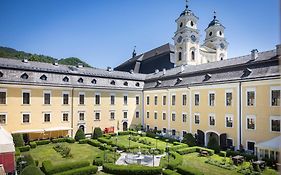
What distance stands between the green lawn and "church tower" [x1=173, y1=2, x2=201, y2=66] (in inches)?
1091

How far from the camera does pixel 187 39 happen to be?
143ft

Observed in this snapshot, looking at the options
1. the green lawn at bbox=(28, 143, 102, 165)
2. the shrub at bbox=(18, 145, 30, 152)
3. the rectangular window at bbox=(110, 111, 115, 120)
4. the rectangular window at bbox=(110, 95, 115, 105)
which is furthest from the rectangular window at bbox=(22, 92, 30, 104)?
the rectangular window at bbox=(110, 111, 115, 120)

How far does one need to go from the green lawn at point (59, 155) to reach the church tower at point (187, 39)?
2772 cm

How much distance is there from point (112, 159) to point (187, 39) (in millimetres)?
31663

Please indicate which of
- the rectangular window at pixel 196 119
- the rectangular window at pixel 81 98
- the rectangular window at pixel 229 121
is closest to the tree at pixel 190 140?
the rectangular window at pixel 196 119

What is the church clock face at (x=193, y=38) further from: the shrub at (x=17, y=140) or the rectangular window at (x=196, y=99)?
the shrub at (x=17, y=140)

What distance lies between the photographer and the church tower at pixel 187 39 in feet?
141

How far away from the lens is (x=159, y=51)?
49.8 meters

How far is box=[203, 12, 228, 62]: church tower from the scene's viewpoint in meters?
48.5

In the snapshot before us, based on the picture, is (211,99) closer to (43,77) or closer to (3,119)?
(43,77)

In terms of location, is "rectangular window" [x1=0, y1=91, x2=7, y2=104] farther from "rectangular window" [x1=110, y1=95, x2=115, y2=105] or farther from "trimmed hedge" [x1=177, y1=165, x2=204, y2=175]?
"trimmed hedge" [x1=177, y1=165, x2=204, y2=175]

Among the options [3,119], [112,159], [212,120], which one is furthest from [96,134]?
[212,120]

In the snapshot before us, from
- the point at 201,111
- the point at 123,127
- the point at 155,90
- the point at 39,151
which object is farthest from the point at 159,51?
the point at 39,151

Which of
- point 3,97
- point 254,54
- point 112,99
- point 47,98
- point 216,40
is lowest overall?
point 112,99
